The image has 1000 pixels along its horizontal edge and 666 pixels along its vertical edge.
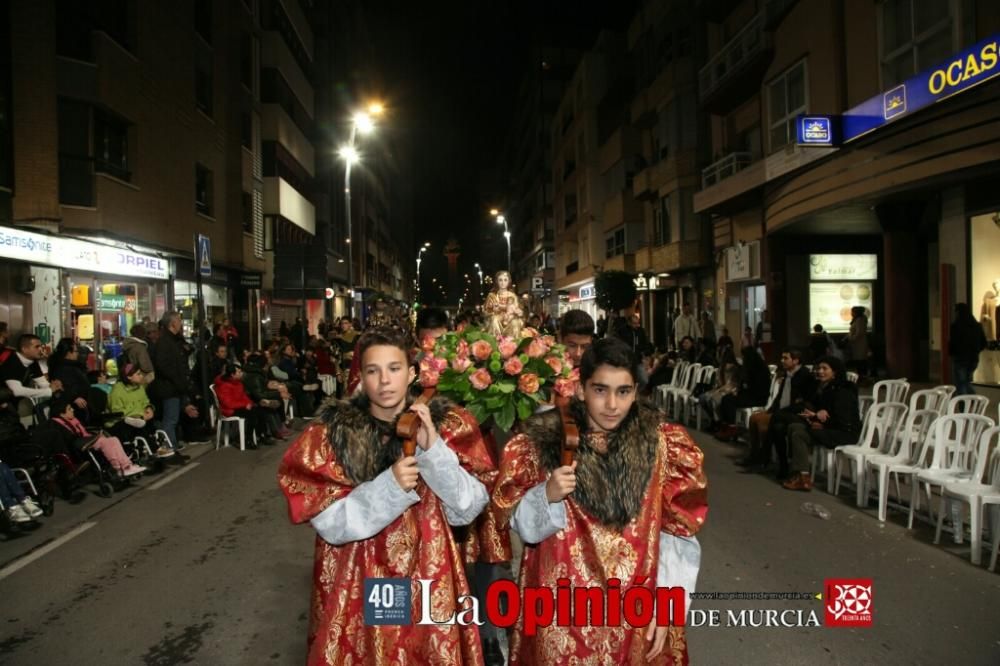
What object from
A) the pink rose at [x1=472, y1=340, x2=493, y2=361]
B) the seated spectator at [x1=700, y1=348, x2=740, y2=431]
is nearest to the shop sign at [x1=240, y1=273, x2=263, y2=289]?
the seated spectator at [x1=700, y1=348, x2=740, y2=431]

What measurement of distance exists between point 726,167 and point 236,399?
17.3 metres

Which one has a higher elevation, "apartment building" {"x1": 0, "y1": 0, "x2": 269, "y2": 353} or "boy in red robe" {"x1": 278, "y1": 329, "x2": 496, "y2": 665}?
"apartment building" {"x1": 0, "y1": 0, "x2": 269, "y2": 353}

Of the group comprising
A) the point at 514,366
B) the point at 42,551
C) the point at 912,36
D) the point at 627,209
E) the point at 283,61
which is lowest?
the point at 42,551

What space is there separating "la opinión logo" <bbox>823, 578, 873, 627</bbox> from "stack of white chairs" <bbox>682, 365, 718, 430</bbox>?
7814mm

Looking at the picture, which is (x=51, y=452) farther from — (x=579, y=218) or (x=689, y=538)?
(x=579, y=218)

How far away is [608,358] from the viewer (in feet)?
8.61

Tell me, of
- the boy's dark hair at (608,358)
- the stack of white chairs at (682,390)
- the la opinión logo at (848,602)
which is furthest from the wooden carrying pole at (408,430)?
the stack of white chairs at (682,390)

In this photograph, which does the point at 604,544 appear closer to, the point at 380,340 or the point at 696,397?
the point at 380,340

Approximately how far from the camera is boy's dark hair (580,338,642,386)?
2619 mm

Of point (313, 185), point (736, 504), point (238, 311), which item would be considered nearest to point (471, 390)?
point (736, 504)

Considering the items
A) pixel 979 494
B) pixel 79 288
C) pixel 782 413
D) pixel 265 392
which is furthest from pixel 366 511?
pixel 79 288

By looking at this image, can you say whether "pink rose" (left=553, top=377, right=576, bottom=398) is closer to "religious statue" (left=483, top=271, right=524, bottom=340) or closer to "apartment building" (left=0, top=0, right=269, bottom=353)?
"religious statue" (left=483, top=271, right=524, bottom=340)

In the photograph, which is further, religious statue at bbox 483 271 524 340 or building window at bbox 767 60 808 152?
building window at bbox 767 60 808 152

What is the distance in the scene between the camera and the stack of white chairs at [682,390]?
13.7m
